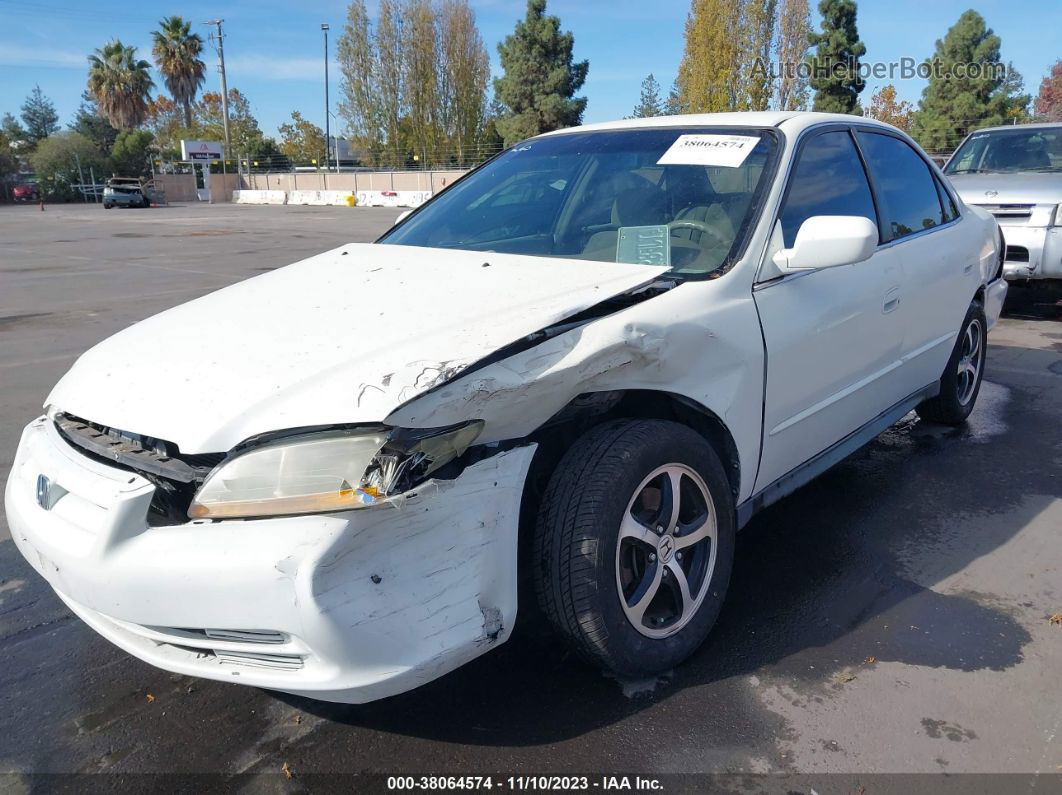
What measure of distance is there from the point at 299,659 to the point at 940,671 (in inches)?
74.8

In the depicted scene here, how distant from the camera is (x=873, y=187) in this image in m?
3.55

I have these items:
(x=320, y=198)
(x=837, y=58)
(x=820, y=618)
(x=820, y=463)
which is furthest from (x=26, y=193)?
(x=820, y=618)

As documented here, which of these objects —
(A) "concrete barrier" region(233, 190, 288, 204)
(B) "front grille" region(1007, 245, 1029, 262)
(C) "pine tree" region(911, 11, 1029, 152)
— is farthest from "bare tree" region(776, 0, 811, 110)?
(B) "front grille" region(1007, 245, 1029, 262)

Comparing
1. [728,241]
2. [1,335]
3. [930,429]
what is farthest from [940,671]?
[1,335]

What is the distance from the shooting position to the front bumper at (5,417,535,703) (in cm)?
177

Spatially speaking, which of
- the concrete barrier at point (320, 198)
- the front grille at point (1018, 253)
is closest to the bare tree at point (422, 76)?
the concrete barrier at point (320, 198)

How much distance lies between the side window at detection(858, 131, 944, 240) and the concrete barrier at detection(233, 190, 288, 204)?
4762 cm

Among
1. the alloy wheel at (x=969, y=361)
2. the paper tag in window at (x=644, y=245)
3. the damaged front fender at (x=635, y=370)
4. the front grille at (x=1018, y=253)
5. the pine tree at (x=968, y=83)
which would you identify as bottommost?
the alloy wheel at (x=969, y=361)

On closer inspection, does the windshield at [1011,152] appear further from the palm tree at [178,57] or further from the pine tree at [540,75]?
the palm tree at [178,57]

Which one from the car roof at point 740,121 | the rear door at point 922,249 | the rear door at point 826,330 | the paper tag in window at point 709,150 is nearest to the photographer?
the rear door at point 826,330

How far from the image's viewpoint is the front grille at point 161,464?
1.92m

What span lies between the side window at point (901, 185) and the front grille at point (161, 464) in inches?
116

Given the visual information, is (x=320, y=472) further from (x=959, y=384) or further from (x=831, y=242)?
(x=959, y=384)

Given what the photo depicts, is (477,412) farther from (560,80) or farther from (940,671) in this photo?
(560,80)
